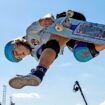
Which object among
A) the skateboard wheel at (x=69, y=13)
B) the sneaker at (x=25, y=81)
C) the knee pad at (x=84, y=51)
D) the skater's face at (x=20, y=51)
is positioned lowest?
the sneaker at (x=25, y=81)

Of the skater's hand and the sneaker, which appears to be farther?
the skater's hand

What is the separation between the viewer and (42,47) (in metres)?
6.81

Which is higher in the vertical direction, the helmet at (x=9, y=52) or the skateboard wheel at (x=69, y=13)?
the skateboard wheel at (x=69, y=13)

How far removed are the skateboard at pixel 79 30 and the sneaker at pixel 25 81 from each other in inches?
38.5

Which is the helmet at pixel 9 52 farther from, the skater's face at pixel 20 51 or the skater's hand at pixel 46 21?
A: the skater's hand at pixel 46 21

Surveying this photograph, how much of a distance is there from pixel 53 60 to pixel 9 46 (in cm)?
96

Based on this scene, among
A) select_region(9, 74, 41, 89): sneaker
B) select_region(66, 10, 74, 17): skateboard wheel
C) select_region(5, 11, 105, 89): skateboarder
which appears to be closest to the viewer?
select_region(9, 74, 41, 89): sneaker

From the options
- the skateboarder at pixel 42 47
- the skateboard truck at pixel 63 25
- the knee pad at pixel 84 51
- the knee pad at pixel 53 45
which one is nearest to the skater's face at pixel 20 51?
the skateboarder at pixel 42 47

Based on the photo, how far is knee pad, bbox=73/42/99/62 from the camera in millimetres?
6775

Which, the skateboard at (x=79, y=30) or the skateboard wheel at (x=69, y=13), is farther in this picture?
the skateboard wheel at (x=69, y=13)

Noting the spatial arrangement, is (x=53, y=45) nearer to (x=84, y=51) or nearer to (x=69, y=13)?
(x=84, y=51)

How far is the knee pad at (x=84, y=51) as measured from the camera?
6.77 meters

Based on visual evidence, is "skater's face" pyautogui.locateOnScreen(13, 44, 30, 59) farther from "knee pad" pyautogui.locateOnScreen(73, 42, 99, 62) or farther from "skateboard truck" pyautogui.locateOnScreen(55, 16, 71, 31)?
"knee pad" pyautogui.locateOnScreen(73, 42, 99, 62)

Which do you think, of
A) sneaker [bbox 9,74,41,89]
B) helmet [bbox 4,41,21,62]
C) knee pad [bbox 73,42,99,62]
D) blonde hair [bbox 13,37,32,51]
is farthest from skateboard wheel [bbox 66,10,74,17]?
sneaker [bbox 9,74,41,89]
